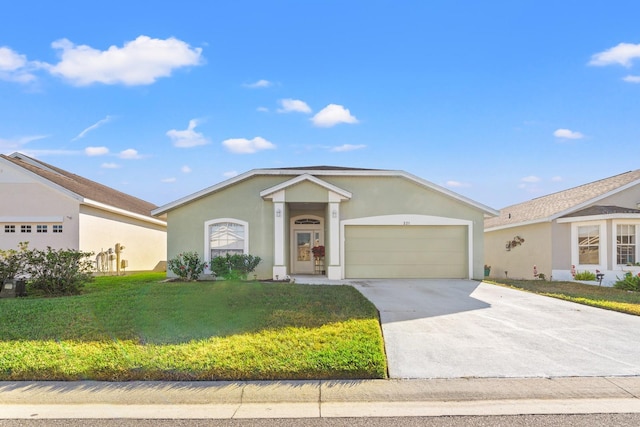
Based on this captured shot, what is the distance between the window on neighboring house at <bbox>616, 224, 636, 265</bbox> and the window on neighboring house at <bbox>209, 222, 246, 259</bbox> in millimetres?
13419

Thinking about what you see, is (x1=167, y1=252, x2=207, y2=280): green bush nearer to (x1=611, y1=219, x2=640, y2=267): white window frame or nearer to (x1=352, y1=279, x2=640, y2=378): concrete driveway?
(x1=352, y1=279, x2=640, y2=378): concrete driveway

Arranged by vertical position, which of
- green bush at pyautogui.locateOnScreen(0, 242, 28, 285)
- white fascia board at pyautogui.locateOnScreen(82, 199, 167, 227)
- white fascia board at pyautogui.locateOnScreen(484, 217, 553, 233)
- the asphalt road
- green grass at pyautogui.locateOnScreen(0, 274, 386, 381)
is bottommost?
the asphalt road

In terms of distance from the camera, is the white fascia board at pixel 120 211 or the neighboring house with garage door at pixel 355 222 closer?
the neighboring house with garage door at pixel 355 222

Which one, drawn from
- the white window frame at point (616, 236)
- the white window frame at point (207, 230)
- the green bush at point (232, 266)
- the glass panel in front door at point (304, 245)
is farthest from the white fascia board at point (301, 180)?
the white window frame at point (616, 236)

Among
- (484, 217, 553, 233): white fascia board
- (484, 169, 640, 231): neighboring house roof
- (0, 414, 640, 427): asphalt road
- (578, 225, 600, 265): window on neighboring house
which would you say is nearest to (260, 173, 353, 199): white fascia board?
(484, 217, 553, 233): white fascia board

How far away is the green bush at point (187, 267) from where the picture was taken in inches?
626

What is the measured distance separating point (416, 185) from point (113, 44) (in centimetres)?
1099

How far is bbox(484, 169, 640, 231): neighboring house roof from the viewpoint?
1784 cm

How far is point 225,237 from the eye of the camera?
54.7 feet

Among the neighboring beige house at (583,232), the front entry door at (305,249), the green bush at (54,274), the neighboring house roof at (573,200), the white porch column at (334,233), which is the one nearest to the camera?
the green bush at (54,274)

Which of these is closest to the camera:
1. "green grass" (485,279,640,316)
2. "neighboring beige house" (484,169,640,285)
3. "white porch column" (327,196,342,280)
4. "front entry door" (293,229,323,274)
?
"green grass" (485,279,640,316)

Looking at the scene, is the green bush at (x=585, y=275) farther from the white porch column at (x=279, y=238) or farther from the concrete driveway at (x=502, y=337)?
the white porch column at (x=279, y=238)

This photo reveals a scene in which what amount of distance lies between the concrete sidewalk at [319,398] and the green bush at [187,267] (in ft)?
33.2

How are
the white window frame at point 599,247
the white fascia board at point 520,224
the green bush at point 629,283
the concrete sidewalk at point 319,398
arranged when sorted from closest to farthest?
the concrete sidewalk at point 319,398 < the green bush at point 629,283 < the white window frame at point 599,247 < the white fascia board at point 520,224
